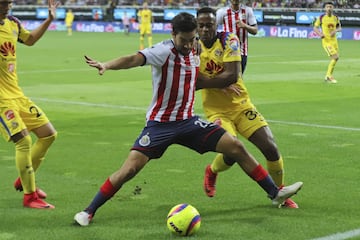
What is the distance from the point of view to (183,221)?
675 cm

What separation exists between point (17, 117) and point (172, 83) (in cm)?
170

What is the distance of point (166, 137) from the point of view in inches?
286

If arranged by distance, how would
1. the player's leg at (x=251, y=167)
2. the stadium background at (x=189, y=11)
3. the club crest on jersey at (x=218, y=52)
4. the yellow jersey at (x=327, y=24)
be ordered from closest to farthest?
the player's leg at (x=251, y=167), the club crest on jersey at (x=218, y=52), the yellow jersey at (x=327, y=24), the stadium background at (x=189, y=11)

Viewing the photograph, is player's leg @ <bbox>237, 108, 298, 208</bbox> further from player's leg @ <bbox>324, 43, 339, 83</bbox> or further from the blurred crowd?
the blurred crowd

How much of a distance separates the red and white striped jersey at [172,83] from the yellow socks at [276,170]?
4.06 feet

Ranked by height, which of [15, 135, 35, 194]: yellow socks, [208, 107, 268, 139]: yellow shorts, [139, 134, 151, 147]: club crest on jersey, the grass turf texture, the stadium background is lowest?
the stadium background

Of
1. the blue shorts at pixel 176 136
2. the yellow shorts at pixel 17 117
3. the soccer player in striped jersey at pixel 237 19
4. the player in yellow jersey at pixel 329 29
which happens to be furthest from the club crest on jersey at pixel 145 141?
the player in yellow jersey at pixel 329 29

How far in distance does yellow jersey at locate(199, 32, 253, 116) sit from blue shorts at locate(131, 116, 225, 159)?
786 mm

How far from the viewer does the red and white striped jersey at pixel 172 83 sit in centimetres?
718

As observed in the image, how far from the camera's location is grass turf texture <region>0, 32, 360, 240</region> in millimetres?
7141

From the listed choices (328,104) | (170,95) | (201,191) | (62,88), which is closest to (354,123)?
(328,104)

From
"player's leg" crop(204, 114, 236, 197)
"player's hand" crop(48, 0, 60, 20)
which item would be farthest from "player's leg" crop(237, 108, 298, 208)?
"player's hand" crop(48, 0, 60, 20)

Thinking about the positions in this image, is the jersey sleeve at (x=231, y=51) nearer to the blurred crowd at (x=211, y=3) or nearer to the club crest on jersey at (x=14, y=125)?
the club crest on jersey at (x=14, y=125)

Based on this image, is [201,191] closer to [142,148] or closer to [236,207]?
[236,207]
